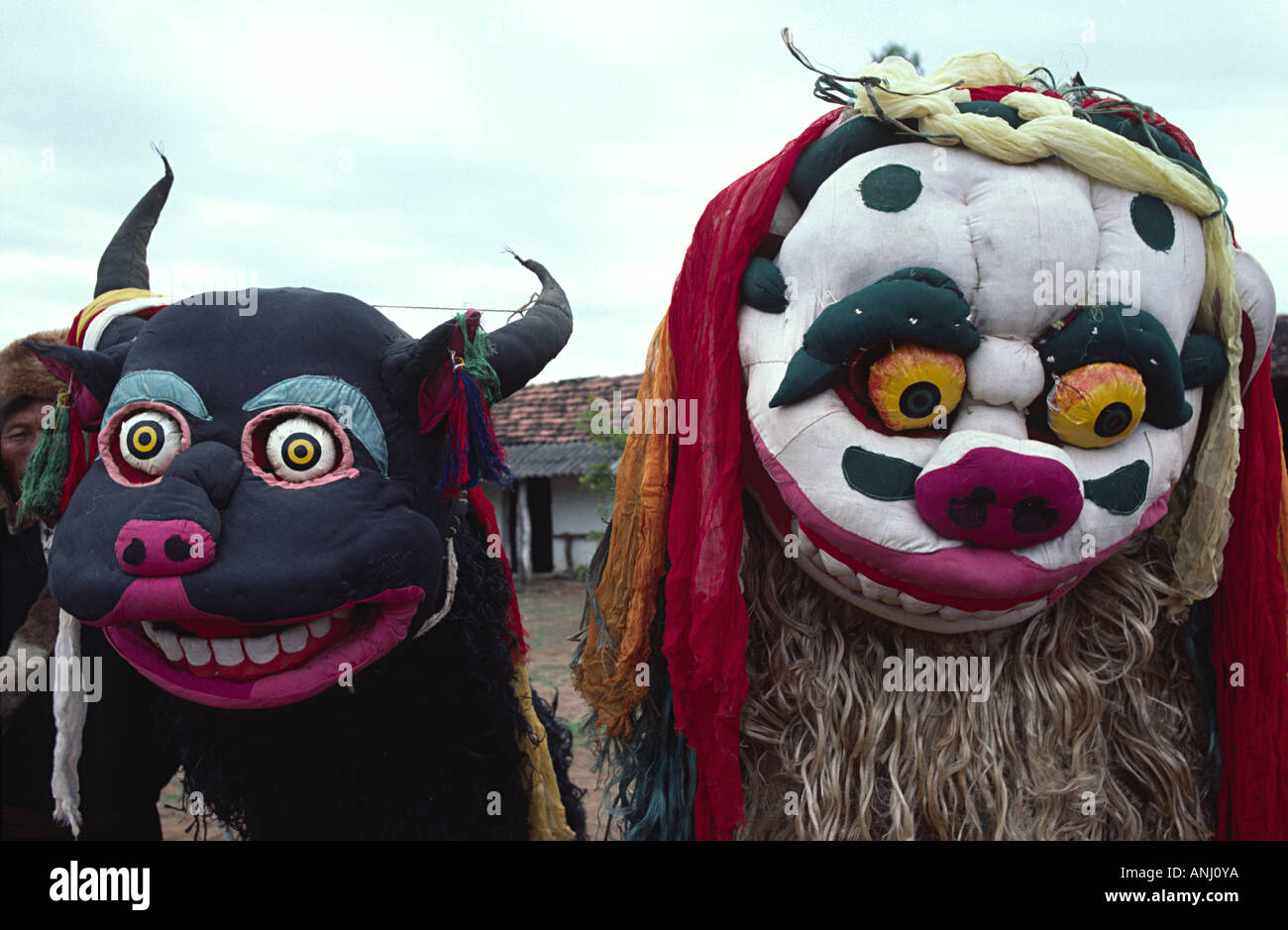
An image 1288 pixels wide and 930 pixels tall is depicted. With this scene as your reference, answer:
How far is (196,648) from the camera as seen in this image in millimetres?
1851

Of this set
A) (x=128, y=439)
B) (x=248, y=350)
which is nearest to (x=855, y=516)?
(x=248, y=350)

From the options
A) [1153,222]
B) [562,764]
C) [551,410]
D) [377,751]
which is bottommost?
[562,764]

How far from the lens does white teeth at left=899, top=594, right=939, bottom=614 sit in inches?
68.2

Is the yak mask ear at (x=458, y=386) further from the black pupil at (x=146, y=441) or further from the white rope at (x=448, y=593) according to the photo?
the black pupil at (x=146, y=441)

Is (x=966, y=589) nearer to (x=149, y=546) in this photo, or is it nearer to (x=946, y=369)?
(x=946, y=369)

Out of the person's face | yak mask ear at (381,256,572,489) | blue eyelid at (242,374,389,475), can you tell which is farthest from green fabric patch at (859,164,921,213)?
the person's face

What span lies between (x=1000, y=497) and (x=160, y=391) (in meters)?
1.54

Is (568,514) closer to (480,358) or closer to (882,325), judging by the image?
(480,358)

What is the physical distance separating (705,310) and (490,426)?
525 mm

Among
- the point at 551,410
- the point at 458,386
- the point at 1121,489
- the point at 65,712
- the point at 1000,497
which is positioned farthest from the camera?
the point at 551,410

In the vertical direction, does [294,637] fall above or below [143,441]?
below

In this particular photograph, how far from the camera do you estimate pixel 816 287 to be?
1.76 m

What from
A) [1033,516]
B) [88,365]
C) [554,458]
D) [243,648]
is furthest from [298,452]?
[554,458]
